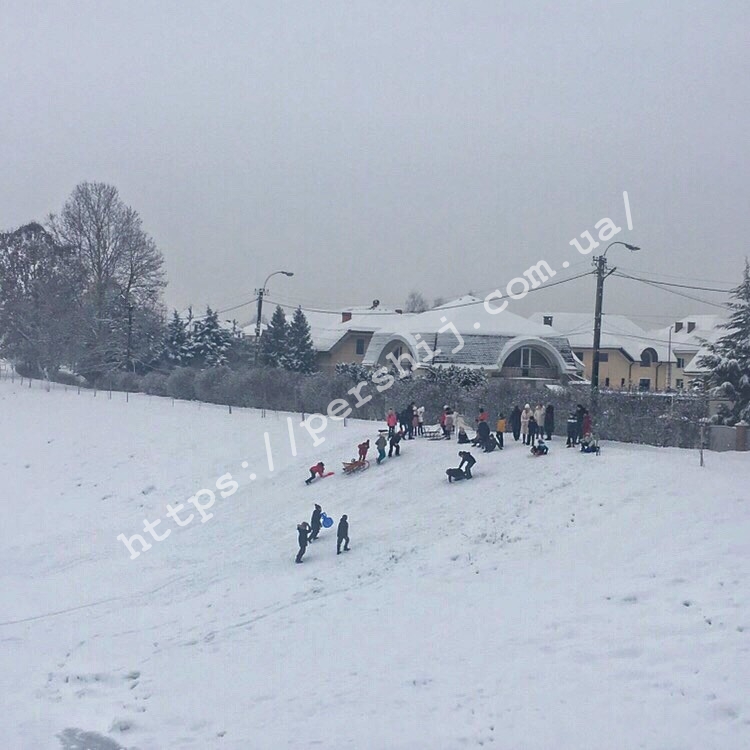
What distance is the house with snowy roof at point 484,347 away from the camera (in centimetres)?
4594

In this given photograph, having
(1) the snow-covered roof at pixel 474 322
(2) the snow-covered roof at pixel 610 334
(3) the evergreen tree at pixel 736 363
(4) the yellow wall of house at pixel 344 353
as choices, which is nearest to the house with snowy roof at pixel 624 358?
(2) the snow-covered roof at pixel 610 334

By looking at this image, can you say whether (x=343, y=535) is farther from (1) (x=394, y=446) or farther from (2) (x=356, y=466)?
(1) (x=394, y=446)

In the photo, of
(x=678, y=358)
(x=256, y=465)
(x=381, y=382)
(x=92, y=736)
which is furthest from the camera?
(x=678, y=358)

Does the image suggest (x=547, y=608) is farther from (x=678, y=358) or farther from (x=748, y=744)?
(x=678, y=358)

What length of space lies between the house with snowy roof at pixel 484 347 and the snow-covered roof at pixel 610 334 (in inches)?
440

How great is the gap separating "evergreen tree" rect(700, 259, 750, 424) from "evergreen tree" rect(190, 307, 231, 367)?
130 feet

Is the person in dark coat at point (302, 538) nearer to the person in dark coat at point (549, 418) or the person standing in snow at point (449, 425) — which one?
the person in dark coat at point (549, 418)

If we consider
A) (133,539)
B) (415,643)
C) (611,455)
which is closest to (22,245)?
(133,539)

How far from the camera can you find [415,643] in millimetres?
12234

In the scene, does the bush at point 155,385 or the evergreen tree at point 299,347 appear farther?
the evergreen tree at point 299,347

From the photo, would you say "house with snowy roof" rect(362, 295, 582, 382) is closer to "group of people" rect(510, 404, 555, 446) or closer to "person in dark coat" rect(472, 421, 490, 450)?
"group of people" rect(510, 404, 555, 446)

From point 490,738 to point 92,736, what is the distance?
18.1ft

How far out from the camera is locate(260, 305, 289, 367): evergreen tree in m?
56.1

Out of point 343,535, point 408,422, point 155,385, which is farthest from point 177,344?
point 343,535
